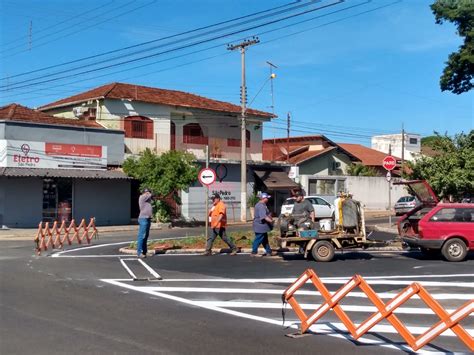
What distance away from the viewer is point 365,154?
6312cm

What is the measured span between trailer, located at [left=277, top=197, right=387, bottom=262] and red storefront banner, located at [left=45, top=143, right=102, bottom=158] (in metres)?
19.3

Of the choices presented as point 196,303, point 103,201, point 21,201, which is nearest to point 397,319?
point 196,303

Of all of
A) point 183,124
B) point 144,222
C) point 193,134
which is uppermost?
point 183,124

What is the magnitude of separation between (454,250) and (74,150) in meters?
22.4

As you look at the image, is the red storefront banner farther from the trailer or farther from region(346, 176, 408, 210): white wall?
region(346, 176, 408, 210): white wall

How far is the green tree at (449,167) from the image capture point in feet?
75.4

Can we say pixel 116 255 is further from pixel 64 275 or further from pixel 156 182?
pixel 156 182

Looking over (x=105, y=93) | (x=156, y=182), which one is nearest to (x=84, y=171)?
(x=156, y=182)

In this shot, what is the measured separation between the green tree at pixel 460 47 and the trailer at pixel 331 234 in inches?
662

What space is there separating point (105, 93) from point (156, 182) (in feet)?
25.7

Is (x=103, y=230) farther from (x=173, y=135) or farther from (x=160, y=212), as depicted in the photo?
(x=173, y=135)

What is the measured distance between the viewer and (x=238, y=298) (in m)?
10.2

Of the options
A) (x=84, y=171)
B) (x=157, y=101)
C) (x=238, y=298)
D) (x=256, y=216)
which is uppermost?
(x=157, y=101)

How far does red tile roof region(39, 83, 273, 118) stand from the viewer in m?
36.9
